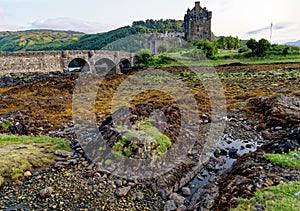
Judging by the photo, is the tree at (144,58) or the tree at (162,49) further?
the tree at (162,49)

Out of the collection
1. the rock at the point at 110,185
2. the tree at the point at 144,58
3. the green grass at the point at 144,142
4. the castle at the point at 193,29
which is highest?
the castle at the point at 193,29

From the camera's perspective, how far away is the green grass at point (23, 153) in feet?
29.7

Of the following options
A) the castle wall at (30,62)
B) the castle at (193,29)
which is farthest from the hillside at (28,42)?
the castle wall at (30,62)

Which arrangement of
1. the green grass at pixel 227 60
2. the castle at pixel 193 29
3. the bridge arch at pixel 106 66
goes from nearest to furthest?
the bridge arch at pixel 106 66 → the green grass at pixel 227 60 → the castle at pixel 193 29

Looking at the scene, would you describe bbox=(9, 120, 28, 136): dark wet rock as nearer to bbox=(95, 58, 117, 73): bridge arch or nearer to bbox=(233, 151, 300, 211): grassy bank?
bbox=(233, 151, 300, 211): grassy bank

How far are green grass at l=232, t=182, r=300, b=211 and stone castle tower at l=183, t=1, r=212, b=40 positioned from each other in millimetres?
84507

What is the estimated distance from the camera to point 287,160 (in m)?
7.87

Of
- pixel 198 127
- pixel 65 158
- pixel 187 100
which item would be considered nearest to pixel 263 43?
pixel 187 100

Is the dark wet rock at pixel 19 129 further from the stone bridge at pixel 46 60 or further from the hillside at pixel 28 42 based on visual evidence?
the hillside at pixel 28 42

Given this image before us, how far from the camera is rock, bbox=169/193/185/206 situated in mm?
7488

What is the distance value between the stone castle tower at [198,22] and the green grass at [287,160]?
82.2 m

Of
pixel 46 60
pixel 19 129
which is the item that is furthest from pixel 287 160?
pixel 46 60

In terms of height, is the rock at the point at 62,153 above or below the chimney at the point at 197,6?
below

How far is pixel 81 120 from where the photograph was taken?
17.4 m
